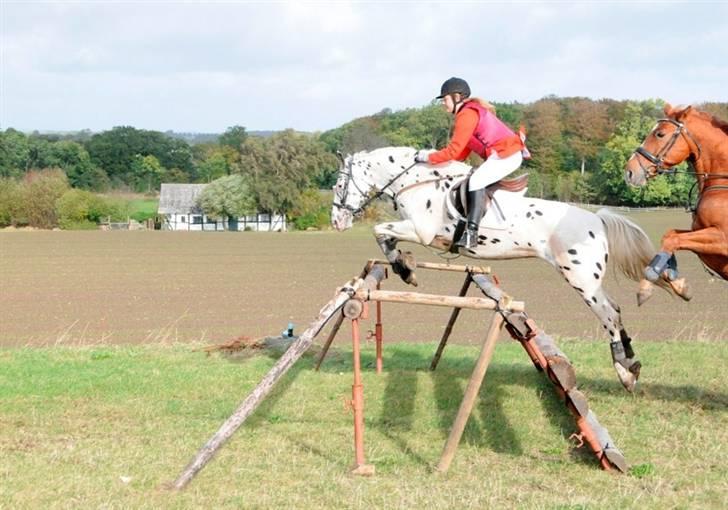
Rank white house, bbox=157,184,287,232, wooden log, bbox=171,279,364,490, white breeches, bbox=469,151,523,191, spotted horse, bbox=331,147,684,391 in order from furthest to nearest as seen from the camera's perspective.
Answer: white house, bbox=157,184,287,232
spotted horse, bbox=331,147,684,391
white breeches, bbox=469,151,523,191
wooden log, bbox=171,279,364,490

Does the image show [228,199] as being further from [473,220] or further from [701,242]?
[701,242]

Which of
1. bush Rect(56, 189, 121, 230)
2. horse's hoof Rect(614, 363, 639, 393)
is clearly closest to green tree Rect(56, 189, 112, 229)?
bush Rect(56, 189, 121, 230)

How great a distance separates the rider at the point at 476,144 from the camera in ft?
29.0

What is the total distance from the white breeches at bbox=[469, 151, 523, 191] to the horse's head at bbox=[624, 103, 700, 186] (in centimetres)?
140

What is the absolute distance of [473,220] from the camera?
8.95 m

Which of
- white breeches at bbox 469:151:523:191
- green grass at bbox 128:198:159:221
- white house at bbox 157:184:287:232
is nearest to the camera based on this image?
white breeches at bbox 469:151:523:191

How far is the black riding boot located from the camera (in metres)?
8.86

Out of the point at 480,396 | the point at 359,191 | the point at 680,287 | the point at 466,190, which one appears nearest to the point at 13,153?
the point at 359,191

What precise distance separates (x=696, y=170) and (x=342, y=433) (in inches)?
161

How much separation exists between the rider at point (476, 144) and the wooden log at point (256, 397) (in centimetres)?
246

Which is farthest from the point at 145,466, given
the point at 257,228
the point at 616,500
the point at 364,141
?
the point at 257,228

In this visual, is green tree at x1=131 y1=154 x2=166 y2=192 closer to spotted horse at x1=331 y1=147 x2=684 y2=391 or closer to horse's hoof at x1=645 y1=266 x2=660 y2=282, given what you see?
spotted horse at x1=331 y1=147 x2=684 y2=391

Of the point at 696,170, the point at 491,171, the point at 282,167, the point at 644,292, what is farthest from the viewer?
the point at 282,167

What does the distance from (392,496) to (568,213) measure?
4344 mm
